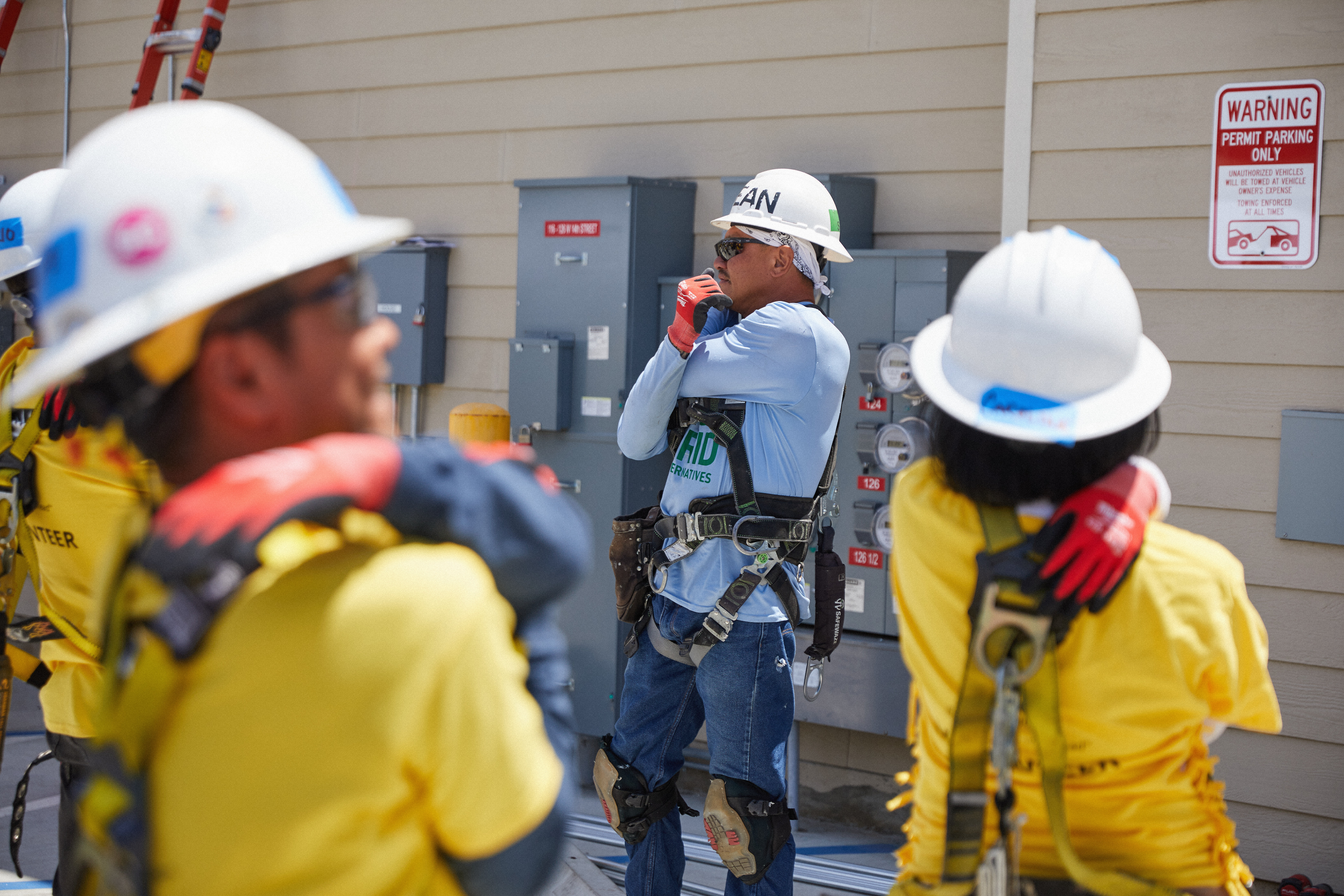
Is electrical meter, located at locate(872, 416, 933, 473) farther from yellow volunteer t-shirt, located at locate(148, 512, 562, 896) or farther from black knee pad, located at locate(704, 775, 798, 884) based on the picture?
yellow volunteer t-shirt, located at locate(148, 512, 562, 896)

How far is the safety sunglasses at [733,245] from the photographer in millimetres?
3383

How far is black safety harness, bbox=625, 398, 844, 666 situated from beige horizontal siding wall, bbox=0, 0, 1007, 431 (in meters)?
1.72

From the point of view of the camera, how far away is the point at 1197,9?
12.0 ft

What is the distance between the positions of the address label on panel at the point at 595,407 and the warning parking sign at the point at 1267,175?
7.51 feet

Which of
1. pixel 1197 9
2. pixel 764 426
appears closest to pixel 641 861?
pixel 764 426

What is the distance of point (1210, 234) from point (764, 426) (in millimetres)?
1615

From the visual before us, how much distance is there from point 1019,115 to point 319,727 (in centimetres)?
344

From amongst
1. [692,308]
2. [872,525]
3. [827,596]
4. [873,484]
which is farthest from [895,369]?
[692,308]

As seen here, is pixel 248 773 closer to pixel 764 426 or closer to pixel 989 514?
pixel 989 514

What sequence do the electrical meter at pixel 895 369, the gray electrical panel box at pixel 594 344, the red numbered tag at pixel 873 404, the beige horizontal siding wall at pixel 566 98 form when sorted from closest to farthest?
the electrical meter at pixel 895 369 < the red numbered tag at pixel 873 404 < the beige horizontal siding wall at pixel 566 98 < the gray electrical panel box at pixel 594 344

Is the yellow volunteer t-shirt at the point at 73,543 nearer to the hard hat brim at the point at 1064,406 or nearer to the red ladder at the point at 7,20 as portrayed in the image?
the hard hat brim at the point at 1064,406

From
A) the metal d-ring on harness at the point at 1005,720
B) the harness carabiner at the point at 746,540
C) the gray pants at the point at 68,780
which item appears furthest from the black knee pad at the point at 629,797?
the metal d-ring on harness at the point at 1005,720

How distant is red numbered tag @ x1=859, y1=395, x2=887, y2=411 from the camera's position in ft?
13.8

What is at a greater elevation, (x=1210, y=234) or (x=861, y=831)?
(x=1210, y=234)
